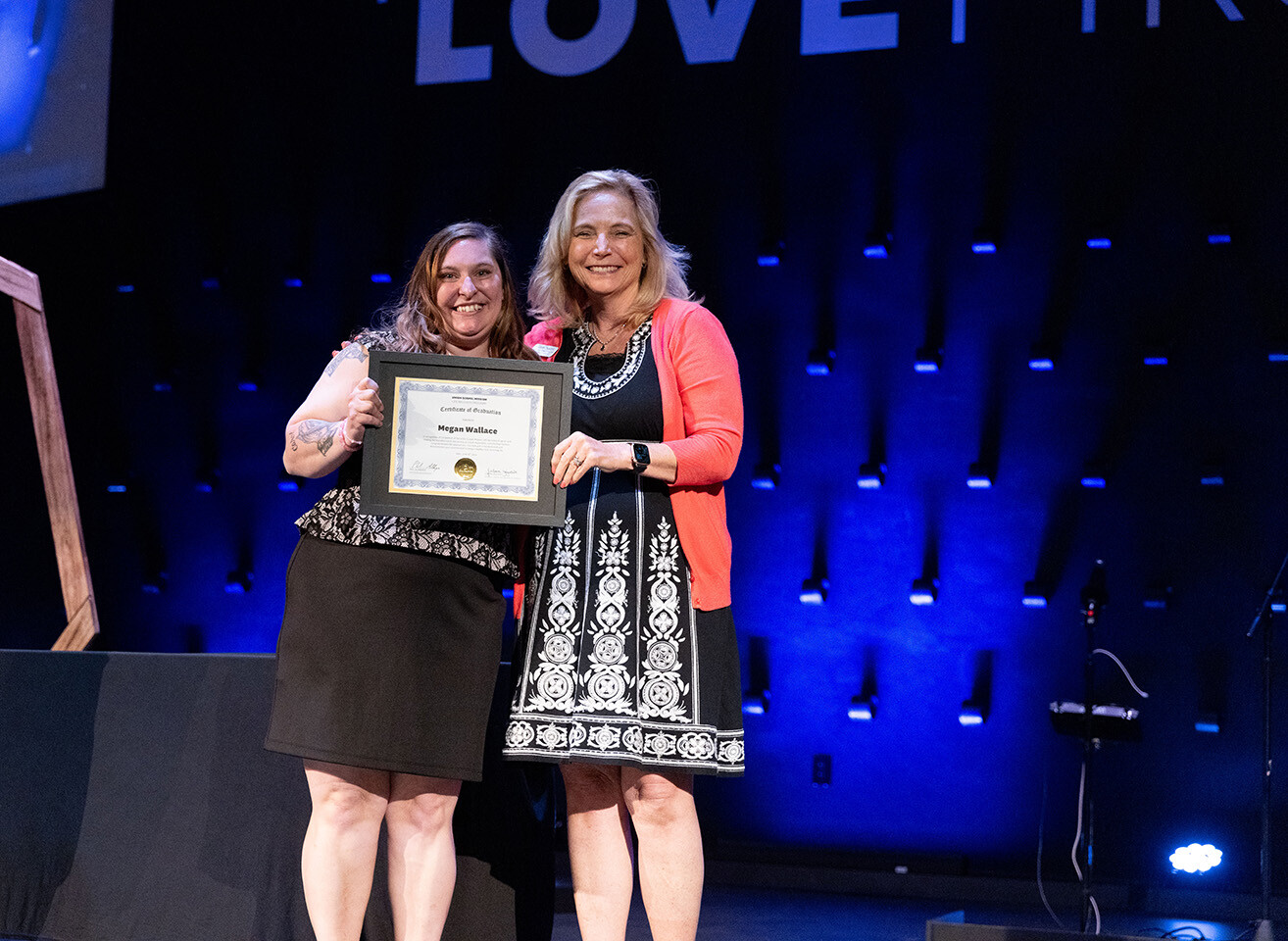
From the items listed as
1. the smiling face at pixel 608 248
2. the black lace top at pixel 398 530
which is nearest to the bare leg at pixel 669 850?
the black lace top at pixel 398 530

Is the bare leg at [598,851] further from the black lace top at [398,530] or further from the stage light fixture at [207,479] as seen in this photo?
the stage light fixture at [207,479]

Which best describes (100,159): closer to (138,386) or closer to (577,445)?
(138,386)

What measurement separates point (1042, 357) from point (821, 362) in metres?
0.78

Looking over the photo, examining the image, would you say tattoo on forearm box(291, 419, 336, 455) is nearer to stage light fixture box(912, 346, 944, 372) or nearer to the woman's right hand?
the woman's right hand

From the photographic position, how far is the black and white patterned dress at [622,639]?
1.99m

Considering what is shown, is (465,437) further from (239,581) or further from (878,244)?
(239,581)

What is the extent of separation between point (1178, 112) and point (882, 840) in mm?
2782

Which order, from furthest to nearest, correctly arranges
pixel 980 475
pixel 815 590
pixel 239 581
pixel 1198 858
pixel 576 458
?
pixel 239 581 < pixel 815 590 < pixel 980 475 < pixel 1198 858 < pixel 576 458

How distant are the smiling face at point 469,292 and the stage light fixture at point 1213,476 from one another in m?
2.93

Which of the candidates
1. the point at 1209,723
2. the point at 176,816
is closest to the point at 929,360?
the point at 1209,723

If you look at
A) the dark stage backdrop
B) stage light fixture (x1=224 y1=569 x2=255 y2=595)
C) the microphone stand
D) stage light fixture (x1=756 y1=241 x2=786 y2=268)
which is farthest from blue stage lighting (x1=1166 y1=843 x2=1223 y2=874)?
stage light fixture (x1=224 y1=569 x2=255 y2=595)

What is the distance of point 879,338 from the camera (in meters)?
4.47

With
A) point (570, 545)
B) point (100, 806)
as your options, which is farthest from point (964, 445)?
point (100, 806)

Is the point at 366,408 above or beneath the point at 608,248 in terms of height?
beneath
